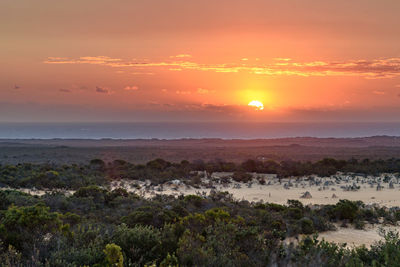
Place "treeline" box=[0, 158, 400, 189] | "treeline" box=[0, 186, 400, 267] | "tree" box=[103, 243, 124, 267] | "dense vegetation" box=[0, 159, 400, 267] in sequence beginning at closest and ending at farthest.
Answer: "tree" box=[103, 243, 124, 267] < "treeline" box=[0, 186, 400, 267] < "dense vegetation" box=[0, 159, 400, 267] < "treeline" box=[0, 158, 400, 189]

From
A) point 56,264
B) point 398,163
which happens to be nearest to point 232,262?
point 56,264

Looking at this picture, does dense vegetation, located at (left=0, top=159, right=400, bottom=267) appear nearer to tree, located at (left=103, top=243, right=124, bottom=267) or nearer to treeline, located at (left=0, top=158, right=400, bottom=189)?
tree, located at (left=103, top=243, right=124, bottom=267)

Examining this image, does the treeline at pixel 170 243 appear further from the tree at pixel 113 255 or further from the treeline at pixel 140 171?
the treeline at pixel 140 171

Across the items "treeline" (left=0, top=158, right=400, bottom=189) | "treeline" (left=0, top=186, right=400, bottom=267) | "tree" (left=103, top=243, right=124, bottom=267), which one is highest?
"tree" (left=103, top=243, right=124, bottom=267)

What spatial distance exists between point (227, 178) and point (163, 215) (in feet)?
47.0

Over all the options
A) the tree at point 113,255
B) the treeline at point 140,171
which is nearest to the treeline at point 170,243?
the tree at point 113,255

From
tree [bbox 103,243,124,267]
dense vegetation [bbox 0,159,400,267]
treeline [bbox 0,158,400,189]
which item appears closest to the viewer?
tree [bbox 103,243,124,267]

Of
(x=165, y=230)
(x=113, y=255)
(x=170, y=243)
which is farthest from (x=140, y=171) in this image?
(x=113, y=255)

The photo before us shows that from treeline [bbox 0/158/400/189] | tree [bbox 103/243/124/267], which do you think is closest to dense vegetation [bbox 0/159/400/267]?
tree [bbox 103/243/124/267]

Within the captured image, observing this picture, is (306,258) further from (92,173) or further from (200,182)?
(92,173)

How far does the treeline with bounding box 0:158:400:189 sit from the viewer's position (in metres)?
21.0

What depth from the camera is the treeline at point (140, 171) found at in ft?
68.9

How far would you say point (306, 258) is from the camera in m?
5.63

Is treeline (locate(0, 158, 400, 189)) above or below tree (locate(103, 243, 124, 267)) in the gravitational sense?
below
